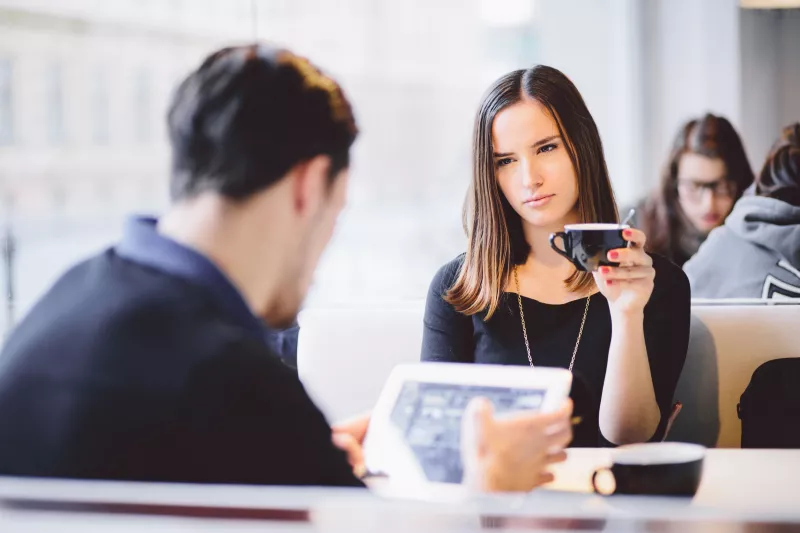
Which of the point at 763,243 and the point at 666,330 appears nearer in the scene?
the point at 666,330

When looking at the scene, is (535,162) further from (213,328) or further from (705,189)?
(705,189)

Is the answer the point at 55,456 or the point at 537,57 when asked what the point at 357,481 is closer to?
the point at 55,456

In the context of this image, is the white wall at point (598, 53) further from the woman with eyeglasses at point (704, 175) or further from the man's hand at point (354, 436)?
the man's hand at point (354, 436)

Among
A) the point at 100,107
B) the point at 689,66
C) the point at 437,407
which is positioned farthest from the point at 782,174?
the point at 100,107

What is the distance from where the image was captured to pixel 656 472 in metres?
0.83

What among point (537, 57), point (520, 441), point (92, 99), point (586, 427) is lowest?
point (586, 427)

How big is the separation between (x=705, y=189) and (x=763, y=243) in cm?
80

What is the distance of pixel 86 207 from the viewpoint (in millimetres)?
2930

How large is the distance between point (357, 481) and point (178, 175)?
0.31 metres

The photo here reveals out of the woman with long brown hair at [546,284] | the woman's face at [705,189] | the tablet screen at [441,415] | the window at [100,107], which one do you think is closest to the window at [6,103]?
the window at [100,107]

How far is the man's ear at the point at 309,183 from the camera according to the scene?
742 mm

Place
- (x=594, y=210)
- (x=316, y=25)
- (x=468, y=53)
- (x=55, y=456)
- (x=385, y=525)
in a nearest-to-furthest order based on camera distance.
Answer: (x=385, y=525)
(x=55, y=456)
(x=594, y=210)
(x=316, y=25)
(x=468, y=53)

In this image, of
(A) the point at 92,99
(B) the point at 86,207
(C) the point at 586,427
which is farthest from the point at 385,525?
(A) the point at 92,99

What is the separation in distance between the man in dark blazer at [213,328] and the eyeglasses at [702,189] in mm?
2114
